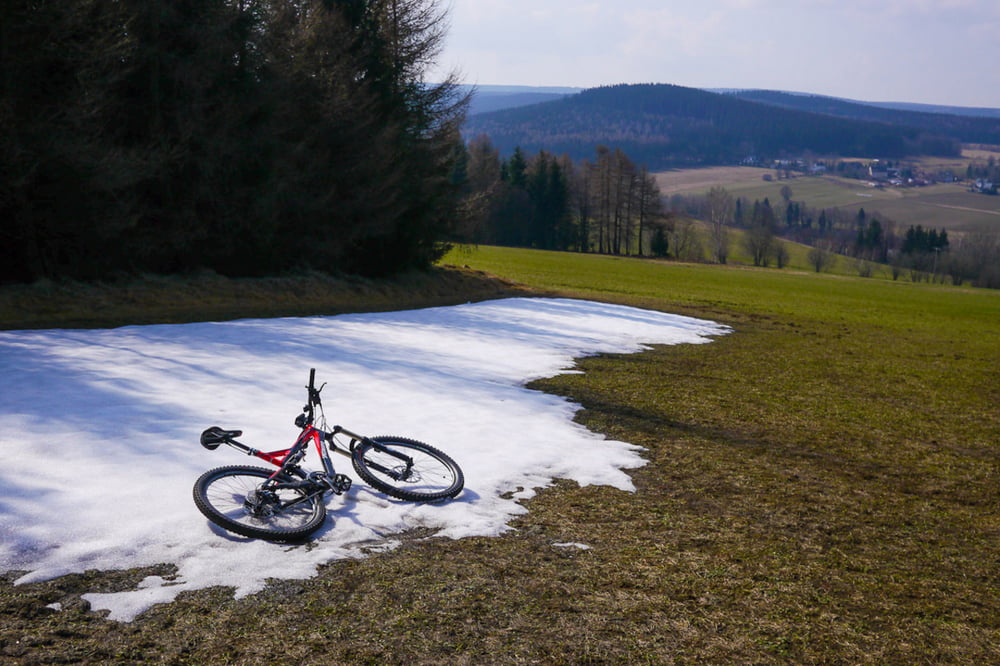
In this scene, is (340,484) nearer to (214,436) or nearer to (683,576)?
(214,436)

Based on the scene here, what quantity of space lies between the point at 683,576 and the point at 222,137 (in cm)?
1745

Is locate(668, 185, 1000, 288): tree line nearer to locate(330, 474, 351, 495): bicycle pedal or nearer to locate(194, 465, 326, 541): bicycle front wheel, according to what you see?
locate(330, 474, 351, 495): bicycle pedal

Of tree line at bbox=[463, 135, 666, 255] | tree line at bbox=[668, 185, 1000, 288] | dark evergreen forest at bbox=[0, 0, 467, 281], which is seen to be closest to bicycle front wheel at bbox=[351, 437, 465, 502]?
dark evergreen forest at bbox=[0, 0, 467, 281]

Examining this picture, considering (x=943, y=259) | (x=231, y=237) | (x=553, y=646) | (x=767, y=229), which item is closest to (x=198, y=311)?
(x=231, y=237)

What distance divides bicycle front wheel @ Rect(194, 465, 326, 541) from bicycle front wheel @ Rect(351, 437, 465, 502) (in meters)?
0.78

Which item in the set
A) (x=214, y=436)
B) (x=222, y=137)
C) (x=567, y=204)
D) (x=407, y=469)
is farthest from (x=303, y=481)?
(x=567, y=204)

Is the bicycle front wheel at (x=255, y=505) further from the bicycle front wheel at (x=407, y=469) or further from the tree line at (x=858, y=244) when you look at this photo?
the tree line at (x=858, y=244)

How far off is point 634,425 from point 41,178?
13.8 metres

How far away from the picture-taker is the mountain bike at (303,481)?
524cm

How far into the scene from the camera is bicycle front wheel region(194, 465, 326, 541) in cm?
508

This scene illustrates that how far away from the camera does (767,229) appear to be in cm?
10225

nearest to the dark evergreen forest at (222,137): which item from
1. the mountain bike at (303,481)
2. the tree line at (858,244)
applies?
the mountain bike at (303,481)

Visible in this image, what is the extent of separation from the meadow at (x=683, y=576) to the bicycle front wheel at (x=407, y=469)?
71cm

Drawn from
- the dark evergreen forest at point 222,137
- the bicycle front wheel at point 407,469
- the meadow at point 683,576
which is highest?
the dark evergreen forest at point 222,137
